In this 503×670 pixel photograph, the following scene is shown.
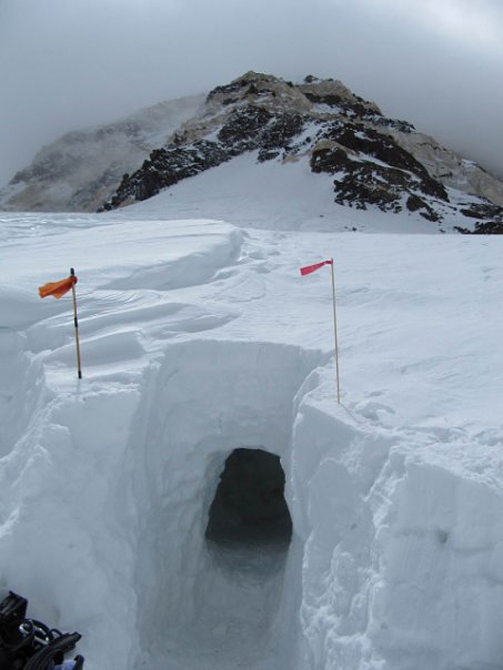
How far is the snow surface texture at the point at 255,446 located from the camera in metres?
5.29

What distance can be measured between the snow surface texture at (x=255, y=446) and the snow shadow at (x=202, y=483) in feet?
0.10

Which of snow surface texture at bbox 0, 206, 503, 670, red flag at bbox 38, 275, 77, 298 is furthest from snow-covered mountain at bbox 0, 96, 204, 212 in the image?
red flag at bbox 38, 275, 77, 298

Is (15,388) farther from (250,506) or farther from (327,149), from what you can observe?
(327,149)

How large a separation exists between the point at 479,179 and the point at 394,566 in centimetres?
6097

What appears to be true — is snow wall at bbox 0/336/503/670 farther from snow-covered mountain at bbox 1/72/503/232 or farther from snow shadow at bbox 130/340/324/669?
snow-covered mountain at bbox 1/72/503/232

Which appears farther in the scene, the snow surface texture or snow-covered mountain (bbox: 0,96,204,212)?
snow-covered mountain (bbox: 0,96,204,212)

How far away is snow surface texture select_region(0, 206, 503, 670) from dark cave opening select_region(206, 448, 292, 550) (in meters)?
0.64

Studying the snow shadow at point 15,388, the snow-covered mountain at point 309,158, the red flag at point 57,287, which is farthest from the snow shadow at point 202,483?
the snow-covered mountain at point 309,158

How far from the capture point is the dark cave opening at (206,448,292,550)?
35.9 feet

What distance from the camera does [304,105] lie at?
50531 millimetres

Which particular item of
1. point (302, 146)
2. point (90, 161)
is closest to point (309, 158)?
point (302, 146)

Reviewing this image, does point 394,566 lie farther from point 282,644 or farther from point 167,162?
point 167,162

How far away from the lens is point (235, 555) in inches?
404

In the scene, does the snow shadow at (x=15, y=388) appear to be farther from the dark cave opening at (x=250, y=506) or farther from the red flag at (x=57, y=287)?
the dark cave opening at (x=250, y=506)
